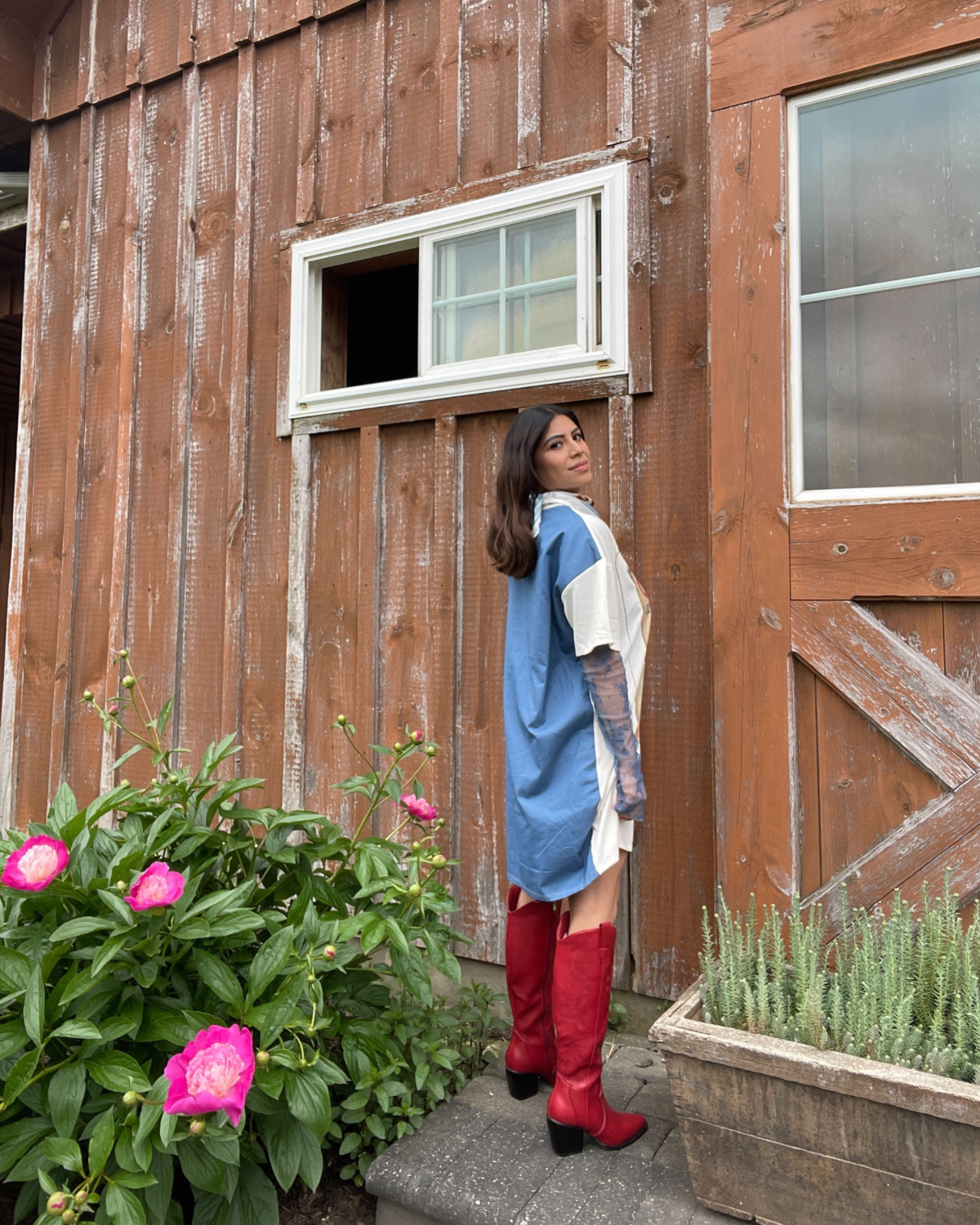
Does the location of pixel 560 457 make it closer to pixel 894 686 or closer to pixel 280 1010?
pixel 894 686

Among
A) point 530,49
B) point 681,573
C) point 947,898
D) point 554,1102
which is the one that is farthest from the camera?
point 530,49

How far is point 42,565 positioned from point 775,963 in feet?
11.8

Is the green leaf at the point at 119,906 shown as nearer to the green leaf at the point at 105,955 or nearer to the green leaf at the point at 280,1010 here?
the green leaf at the point at 105,955

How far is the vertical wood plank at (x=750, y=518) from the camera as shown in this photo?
7.52ft

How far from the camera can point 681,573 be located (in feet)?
8.65

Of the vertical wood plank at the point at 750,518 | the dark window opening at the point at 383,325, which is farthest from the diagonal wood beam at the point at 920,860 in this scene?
the dark window opening at the point at 383,325

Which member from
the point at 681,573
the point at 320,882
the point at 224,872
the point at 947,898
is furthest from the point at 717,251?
the point at 224,872

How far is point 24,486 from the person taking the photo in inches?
167

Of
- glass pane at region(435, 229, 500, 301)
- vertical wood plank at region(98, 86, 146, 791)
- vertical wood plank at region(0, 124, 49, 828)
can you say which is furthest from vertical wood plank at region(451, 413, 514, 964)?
vertical wood plank at region(0, 124, 49, 828)

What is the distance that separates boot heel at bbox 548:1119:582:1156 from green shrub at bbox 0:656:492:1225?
0.34 m

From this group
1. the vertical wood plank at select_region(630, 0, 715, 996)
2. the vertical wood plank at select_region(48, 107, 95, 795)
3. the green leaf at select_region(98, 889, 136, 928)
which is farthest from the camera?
the vertical wood plank at select_region(48, 107, 95, 795)

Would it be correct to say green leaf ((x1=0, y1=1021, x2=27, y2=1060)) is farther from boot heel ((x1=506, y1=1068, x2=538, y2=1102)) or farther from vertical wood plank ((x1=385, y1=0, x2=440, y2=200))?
vertical wood plank ((x1=385, y1=0, x2=440, y2=200))

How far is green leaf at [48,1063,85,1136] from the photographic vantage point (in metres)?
1.81

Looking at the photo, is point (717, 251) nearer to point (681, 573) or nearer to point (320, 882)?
point (681, 573)
